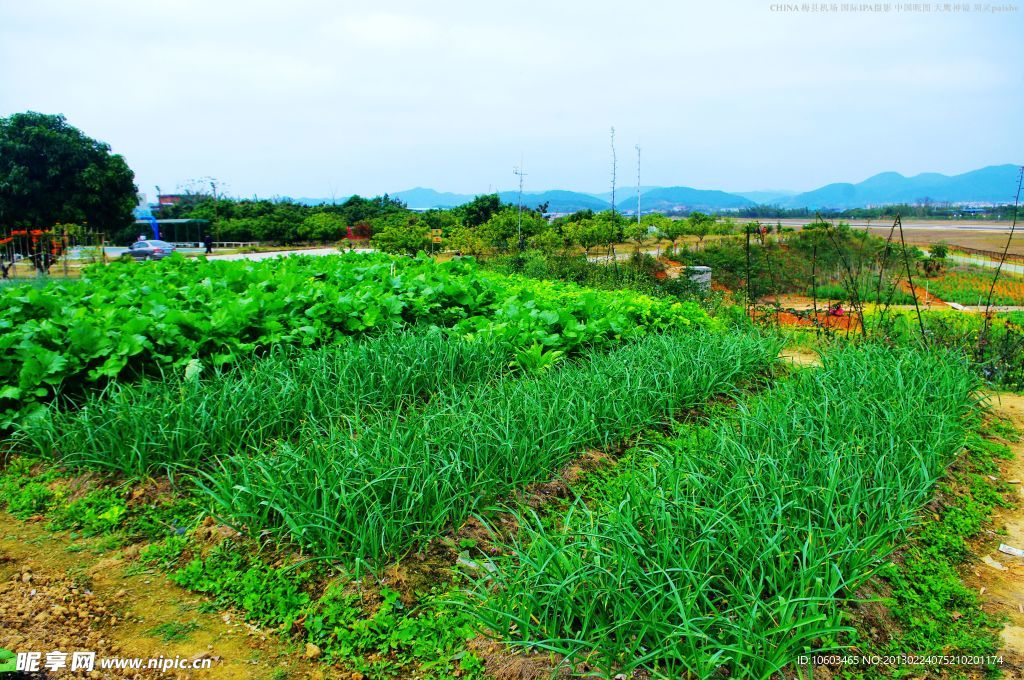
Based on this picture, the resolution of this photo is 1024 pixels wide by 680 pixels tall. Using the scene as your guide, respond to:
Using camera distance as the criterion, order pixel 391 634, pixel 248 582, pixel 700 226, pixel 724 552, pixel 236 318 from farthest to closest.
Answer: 1. pixel 700 226
2. pixel 236 318
3. pixel 248 582
4. pixel 391 634
5. pixel 724 552

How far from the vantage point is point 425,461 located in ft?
9.07

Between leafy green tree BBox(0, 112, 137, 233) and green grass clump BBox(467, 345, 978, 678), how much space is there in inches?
1159

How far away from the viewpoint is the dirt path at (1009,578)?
2330 millimetres

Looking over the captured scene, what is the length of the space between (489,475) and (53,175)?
30.3 m

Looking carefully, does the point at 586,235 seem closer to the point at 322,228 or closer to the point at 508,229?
the point at 508,229

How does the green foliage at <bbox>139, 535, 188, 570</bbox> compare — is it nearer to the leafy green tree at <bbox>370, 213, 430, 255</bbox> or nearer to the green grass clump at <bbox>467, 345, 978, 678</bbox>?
the green grass clump at <bbox>467, 345, 978, 678</bbox>

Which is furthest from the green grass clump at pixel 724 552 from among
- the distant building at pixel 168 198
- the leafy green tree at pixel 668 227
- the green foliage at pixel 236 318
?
the distant building at pixel 168 198

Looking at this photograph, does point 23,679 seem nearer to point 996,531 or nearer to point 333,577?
point 333,577

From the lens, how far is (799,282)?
496 inches

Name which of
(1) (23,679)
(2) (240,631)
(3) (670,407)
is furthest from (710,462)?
(1) (23,679)

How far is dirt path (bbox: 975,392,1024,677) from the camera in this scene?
2.33 m

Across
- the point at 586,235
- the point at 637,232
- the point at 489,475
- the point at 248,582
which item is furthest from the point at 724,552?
the point at 637,232

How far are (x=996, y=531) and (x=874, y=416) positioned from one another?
29.2 inches

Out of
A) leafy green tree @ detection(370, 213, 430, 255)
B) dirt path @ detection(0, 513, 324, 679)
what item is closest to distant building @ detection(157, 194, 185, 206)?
leafy green tree @ detection(370, 213, 430, 255)
